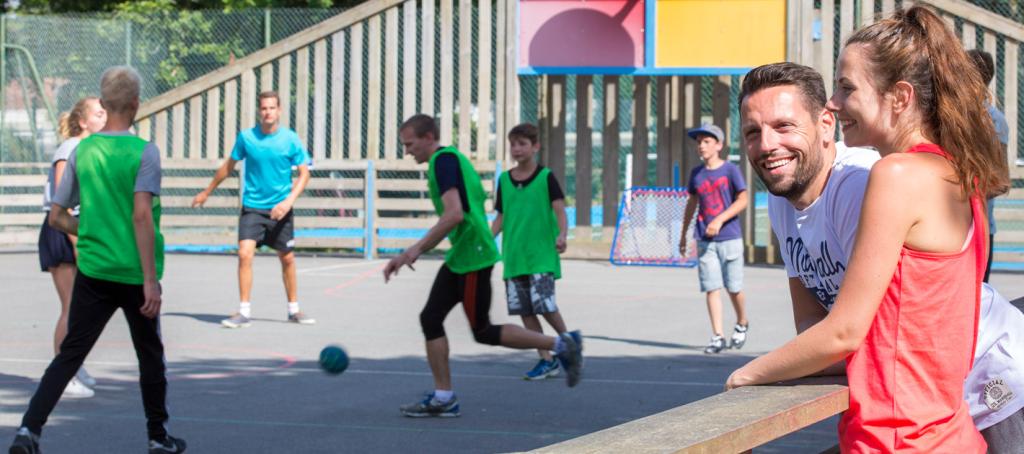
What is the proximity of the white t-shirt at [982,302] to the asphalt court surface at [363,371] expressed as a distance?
3369mm

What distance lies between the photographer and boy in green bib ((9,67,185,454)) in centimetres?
625

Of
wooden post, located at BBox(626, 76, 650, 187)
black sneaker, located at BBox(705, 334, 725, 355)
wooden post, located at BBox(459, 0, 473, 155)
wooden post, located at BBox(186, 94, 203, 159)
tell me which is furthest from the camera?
wooden post, located at BBox(186, 94, 203, 159)

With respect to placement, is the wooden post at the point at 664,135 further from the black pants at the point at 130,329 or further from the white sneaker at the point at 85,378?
the black pants at the point at 130,329

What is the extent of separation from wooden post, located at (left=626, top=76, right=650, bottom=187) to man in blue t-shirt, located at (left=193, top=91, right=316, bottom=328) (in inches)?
324

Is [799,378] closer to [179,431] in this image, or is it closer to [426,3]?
[179,431]

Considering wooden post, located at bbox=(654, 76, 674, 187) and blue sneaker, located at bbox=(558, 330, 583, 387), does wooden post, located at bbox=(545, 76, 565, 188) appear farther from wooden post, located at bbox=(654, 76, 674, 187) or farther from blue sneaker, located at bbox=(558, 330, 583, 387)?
blue sneaker, located at bbox=(558, 330, 583, 387)

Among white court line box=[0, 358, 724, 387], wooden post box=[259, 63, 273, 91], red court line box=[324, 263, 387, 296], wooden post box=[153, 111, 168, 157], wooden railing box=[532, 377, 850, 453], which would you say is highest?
wooden post box=[259, 63, 273, 91]

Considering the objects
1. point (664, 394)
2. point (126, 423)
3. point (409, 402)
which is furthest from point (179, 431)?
point (664, 394)

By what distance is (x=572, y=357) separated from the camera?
26.2 feet

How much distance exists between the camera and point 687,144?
19.8 meters

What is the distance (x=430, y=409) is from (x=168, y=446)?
1671 millimetres

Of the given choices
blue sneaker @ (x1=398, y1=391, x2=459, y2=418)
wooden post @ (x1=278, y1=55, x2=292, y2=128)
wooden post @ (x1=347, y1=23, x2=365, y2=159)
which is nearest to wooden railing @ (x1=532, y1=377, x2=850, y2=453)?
blue sneaker @ (x1=398, y1=391, x2=459, y2=418)

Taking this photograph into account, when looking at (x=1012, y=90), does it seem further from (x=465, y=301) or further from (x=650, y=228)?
(x=465, y=301)

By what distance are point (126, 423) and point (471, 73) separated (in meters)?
13.6
